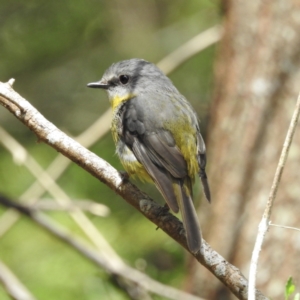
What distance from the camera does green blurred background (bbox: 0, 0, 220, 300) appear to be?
5.34 metres

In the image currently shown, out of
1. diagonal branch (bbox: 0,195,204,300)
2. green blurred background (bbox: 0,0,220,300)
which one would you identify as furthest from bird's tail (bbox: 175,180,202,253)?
green blurred background (bbox: 0,0,220,300)

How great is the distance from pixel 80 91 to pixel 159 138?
3749 millimetres

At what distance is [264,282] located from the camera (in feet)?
15.5

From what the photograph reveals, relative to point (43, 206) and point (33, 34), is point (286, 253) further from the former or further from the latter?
point (33, 34)

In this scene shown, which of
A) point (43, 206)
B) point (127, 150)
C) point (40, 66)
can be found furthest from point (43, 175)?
point (40, 66)

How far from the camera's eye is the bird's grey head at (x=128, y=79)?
454cm

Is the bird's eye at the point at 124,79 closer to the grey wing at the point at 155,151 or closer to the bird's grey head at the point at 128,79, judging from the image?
the bird's grey head at the point at 128,79

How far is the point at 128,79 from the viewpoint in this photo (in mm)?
4598

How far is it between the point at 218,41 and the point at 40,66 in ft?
7.95

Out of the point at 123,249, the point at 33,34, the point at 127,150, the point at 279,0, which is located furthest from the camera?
the point at 33,34

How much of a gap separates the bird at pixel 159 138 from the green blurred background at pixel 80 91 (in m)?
1.18

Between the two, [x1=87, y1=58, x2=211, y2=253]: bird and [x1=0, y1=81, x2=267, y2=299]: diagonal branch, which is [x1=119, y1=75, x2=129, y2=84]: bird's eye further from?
[x1=0, y1=81, x2=267, y2=299]: diagonal branch

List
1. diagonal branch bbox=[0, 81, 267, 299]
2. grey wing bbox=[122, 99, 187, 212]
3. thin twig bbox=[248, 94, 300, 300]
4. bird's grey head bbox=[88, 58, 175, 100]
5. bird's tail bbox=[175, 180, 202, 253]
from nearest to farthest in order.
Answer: thin twig bbox=[248, 94, 300, 300]
bird's tail bbox=[175, 180, 202, 253]
diagonal branch bbox=[0, 81, 267, 299]
grey wing bbox=[122, 99, 187, 212]
bird's grey head bbox=[88, 58, 175, 100]

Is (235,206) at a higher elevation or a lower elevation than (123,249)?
higher
